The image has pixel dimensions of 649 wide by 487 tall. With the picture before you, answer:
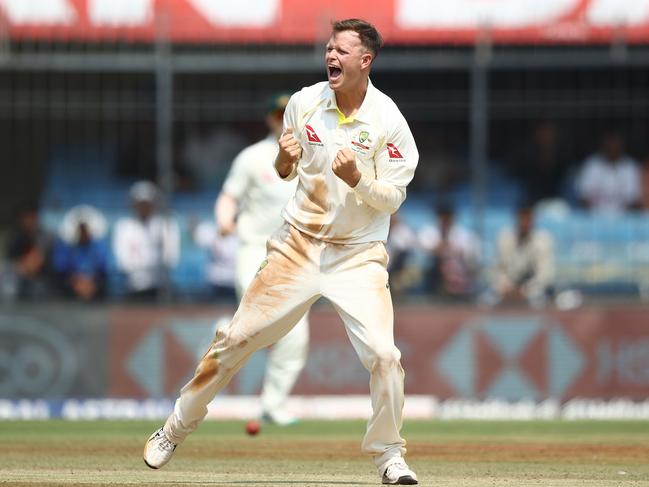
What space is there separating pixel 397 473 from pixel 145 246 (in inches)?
348

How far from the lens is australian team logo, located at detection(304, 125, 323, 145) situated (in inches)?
313

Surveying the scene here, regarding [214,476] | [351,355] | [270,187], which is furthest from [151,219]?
[214,476]

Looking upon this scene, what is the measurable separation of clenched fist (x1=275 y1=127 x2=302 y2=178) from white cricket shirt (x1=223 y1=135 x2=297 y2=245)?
14.5 ft

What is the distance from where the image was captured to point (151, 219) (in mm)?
16391

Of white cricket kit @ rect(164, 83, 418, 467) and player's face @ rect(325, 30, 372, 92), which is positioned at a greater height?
player's face @ rect(325, 30, 372, 92)

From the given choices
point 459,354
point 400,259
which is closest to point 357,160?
Result: point 459,354

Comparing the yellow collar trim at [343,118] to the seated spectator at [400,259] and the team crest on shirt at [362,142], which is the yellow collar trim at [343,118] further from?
the seated spectator at [400,259]

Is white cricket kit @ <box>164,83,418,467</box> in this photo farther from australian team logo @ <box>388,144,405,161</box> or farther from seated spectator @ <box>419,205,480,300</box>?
seated spectator @ <box>419,205,480,300</box>

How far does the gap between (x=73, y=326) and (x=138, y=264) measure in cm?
124

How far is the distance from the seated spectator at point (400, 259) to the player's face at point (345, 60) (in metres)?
8.13

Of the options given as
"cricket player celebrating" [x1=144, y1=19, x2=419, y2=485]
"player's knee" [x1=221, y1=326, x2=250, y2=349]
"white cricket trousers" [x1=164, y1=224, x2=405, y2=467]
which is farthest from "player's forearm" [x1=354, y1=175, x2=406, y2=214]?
"player's knee" [x1=221, y1=326, x2=250, y2=349]

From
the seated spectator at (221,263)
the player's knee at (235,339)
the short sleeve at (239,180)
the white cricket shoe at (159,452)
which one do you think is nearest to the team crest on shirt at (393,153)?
the player's knee at (235,339)

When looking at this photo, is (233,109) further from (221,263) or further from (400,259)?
(400,259)

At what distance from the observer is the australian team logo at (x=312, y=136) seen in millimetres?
7949
